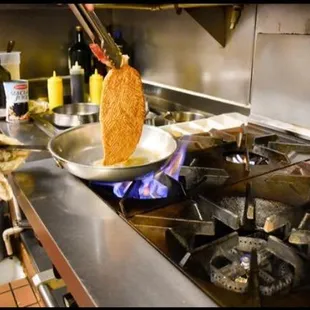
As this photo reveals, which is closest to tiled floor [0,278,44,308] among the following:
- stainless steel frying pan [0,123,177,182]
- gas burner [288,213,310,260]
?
stainless steel frying pan [0,123,177,182]

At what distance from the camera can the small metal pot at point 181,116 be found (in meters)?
1.54

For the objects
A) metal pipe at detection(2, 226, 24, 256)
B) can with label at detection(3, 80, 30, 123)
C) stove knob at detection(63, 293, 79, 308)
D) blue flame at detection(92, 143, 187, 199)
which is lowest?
metal pipe at detection(2, 226, 24, 256)

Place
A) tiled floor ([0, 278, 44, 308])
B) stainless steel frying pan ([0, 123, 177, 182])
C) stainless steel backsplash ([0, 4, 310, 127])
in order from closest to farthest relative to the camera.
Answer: stainless steel frying pan ([0, 123, 177, 182]), stainless steel backsplash ([0, 4, 310, 127]), tiled floor ([0, 278, 44, 308])

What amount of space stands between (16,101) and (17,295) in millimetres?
706

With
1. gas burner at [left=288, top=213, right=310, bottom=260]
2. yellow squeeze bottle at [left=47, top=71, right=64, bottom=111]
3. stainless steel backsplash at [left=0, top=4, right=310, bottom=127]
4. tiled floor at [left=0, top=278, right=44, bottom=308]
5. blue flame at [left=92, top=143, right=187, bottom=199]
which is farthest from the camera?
yellow squeeze bottle at [left=47, top=71, right=64, bottom=111]

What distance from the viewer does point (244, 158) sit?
1005 mm

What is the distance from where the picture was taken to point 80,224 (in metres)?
0.65

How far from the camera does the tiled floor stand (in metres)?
1.25

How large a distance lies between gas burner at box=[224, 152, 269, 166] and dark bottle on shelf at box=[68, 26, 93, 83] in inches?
42.9

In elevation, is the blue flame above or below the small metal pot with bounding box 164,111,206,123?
below

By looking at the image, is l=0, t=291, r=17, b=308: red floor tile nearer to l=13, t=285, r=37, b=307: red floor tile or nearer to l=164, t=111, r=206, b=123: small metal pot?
l=13, t=285, r=37, b=307: red floor tile

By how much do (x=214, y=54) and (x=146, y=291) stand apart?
44.3 inches

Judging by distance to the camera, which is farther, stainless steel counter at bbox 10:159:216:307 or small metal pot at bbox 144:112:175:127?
small metal pot at bbox 144:112:175:127

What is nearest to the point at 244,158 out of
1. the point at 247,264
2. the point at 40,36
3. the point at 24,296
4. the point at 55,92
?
the point at 247,264
